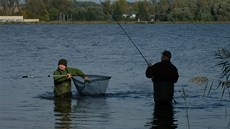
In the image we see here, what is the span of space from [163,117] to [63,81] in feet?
11.0

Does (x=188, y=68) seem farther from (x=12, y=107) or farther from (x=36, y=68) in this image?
(x=12, y=107)

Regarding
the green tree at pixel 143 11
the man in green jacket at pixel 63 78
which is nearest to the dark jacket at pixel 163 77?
the man in green jacket at pixel 63 78

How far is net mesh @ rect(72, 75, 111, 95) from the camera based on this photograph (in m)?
19.6

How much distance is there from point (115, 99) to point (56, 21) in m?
154

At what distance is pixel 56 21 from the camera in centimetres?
17338

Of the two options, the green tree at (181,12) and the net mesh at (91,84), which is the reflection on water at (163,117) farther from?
the green tree at (181,12)

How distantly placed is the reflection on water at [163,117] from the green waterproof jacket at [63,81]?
2.43 meters

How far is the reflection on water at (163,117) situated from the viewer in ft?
49.4

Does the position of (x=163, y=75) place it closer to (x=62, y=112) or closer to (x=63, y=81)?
(x=62, y=112)

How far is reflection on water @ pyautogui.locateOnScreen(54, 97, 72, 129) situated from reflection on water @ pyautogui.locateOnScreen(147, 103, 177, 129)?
1929mm

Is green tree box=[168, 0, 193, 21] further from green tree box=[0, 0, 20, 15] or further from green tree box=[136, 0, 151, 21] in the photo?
green tree box=[0, 0, 20, 15]

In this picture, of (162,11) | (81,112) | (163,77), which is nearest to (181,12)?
(162,11)

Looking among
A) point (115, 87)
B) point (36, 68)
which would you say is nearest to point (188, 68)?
point (36, 68)

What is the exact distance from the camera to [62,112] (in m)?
17.2
